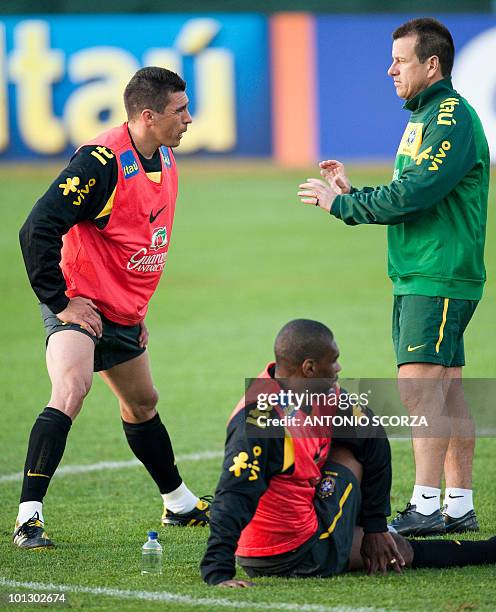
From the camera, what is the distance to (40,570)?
5332 mm

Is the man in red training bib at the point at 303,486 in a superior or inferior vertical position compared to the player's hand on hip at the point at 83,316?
inferior

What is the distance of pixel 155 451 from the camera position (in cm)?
650

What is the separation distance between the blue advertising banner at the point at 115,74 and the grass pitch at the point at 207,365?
91 centimetres

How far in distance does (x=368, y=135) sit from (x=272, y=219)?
7.51 feet

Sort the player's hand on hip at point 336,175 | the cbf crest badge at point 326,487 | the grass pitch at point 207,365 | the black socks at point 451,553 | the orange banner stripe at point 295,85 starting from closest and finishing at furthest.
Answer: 1. the grass pitch at point 207,365
2. the cbf crest badge at point 326,487
3. the black socks at point 451,553
4. the player's hand on hip at point 336,175
5. the orange banner stripe at point 295,85

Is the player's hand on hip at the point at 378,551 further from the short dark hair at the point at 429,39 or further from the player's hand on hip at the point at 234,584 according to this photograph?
the short dark hair at the point at 429,39

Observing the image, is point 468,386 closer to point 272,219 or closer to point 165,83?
point 165,83

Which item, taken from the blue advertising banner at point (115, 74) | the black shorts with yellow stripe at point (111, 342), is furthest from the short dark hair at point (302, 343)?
the blue advertising banner at point (115, 74)

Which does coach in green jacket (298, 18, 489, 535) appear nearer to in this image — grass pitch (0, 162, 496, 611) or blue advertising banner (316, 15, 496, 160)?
grass pitch (0, 162, 496, 611)

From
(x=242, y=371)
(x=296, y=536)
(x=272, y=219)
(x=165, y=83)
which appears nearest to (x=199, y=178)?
(x=272, y=219)

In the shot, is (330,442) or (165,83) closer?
(330,442)

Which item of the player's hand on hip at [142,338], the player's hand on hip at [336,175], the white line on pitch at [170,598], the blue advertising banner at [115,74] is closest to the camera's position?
the white line on pitch at [170,598]

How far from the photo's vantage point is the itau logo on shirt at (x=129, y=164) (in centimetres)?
616

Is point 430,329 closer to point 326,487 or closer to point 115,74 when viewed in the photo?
point 326,487
